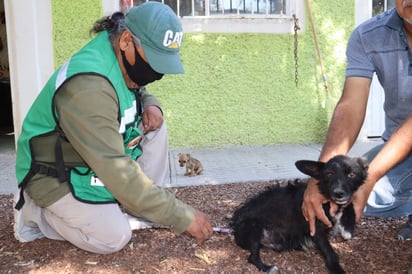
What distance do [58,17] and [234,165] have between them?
307 centimetres

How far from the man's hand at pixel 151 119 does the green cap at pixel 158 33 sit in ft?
3.09

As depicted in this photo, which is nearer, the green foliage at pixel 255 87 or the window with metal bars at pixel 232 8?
the window with metal bars at pixel 232 8

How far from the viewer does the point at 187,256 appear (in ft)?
10.6

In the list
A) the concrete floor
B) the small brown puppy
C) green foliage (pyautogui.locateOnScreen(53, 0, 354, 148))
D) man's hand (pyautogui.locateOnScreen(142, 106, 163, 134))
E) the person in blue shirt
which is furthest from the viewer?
green foliage (pyautogui.locateOnScreen(53, 0, 354, 148))

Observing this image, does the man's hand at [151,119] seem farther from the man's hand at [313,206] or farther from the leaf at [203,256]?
the man's hand at [313,206]

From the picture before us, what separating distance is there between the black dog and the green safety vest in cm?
95

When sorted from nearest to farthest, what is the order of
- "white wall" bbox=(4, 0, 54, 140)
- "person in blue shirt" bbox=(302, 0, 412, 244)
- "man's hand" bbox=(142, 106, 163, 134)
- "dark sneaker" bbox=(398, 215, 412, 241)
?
1. "person in blue shirt" bbox=(302, 0, 412, 244)
2. "dark sneaker" bbox=(398, 215, 412, 241)
3. "man's hand" bbox=(142, 106, 163, 134)
4. "white wall" bbox=(4, 0, 54, 140)

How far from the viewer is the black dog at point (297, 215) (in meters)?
2.91

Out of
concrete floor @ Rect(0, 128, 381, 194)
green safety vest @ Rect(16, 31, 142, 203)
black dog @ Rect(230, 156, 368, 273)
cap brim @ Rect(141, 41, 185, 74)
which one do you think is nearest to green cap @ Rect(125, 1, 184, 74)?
cap brim @ Rect(141, 41, 185, 74)

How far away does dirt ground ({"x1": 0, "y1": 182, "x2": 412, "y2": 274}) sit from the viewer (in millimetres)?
3035

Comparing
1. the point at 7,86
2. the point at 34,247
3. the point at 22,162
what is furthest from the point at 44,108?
the point at 7,86

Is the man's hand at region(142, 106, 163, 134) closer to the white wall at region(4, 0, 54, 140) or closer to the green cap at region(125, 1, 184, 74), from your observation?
the green cap at region(125, 1, 184, 74)

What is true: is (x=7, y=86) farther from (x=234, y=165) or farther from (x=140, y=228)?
(x=140, y=228)

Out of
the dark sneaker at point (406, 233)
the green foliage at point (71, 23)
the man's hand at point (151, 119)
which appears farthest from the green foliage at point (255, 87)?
the dark sneaker at point (406, 233)
